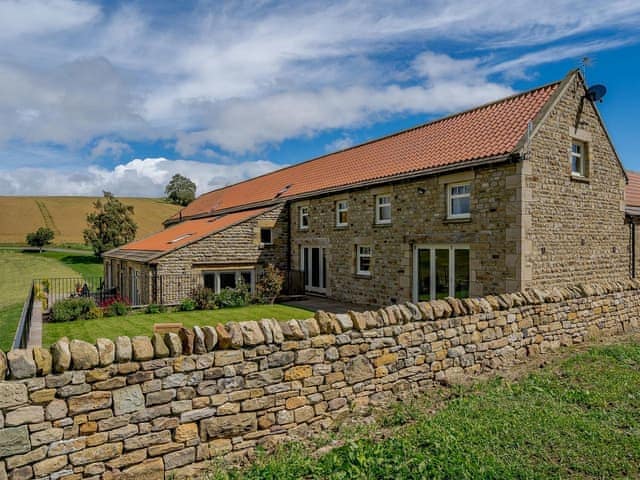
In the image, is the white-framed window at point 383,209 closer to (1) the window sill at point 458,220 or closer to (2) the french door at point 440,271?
(2) the french door at point 440,271

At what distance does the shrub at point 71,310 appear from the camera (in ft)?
56.3

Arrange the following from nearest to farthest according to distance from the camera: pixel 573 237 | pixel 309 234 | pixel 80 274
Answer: pixel 573 237 < pixel 309 234 < pixel 80 274

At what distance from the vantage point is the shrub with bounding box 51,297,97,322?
1717 cm

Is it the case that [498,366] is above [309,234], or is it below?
below

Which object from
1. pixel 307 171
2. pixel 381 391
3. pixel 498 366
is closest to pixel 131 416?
pixel 381 391

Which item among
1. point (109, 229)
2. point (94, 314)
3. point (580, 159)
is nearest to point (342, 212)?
point (580, 159)

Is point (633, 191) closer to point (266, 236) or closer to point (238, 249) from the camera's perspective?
point (266, 236)

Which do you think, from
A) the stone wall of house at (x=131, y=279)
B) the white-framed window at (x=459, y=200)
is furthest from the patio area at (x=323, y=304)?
the stone wall of house at (x=131, y=279)

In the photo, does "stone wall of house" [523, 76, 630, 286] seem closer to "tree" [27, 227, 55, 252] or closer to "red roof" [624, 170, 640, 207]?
"red roof" [624, 170, 640, 207]

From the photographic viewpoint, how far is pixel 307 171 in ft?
88.3

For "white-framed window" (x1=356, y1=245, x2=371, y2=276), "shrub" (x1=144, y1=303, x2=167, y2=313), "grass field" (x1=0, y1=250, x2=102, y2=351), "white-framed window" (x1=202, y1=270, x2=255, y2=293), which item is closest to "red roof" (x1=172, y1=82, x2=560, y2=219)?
"white-framed window" (x1=356, y1=245, x2=371, y2=276)

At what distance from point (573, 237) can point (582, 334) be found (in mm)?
4879

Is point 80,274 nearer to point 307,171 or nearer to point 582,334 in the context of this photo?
point 307,171

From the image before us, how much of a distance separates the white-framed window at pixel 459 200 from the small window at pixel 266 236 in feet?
35.6
